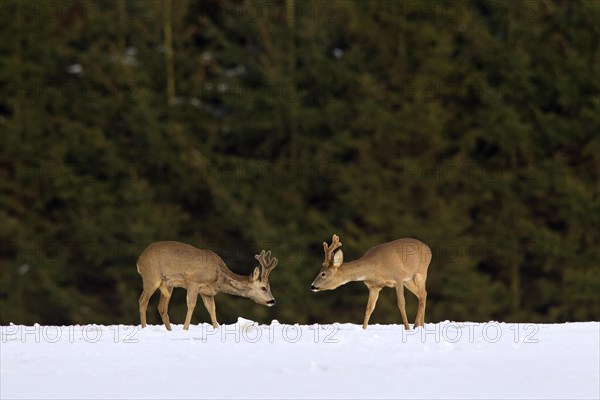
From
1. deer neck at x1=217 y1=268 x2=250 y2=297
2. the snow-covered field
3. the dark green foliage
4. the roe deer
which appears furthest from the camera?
the dark green foliage

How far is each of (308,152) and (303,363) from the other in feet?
68.9

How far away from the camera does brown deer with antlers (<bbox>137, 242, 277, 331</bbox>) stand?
1597cm

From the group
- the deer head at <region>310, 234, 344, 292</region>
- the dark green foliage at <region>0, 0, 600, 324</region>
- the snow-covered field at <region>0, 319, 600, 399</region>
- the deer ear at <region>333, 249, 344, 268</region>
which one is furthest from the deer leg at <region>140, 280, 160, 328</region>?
the dark green foliage at <region>0, 0, 600, 324</region>

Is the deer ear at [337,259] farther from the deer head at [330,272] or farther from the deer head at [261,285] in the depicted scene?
the deer head at [261,285]

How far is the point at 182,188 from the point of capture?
33812 mm

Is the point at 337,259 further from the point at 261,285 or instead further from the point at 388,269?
the point at 261,285

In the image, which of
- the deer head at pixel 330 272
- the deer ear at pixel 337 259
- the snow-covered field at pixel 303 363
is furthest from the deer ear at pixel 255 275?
the snow-covered field at pixel 303 363

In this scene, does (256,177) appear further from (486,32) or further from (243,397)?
(243,397)

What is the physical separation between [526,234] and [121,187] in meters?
9.56

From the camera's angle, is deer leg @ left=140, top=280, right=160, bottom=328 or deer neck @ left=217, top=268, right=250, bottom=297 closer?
deer leg @ left=140, top=280, right=160, bottom=328

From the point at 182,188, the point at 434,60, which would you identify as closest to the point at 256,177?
the point at 182,188

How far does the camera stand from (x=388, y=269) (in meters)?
16.0

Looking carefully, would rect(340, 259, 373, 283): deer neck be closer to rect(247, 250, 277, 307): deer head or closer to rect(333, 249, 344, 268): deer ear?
rect(333, 249, 344, 268): deer ear

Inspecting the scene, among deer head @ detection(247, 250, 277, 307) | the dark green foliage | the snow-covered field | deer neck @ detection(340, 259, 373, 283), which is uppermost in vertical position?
the snow-covered field
